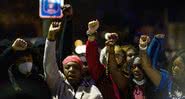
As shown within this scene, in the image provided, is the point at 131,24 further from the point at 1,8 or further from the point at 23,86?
the point at 23,86

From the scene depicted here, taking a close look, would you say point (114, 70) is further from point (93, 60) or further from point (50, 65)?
point (50, 65)

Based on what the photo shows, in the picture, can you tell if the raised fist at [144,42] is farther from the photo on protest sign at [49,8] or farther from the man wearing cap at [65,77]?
the photo on protest sign at [49,8]

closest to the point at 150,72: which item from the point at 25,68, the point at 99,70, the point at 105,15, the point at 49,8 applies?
the point at 99,70

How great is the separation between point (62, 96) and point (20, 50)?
0.55 meters

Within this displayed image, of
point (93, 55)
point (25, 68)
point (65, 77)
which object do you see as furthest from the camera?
point (93, 55)

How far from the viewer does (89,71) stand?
5730 millimetres

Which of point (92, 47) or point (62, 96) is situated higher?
point (92, 47)

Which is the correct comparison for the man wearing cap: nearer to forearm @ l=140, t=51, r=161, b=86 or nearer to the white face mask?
the white face mask


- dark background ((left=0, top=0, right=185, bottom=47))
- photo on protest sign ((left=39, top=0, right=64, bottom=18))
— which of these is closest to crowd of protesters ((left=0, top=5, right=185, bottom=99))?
photo on protest sign ((left=39, top=0, right=64, bottom=18))

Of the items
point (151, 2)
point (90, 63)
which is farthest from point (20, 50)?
point (151, 2)

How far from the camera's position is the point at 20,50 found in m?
5.42

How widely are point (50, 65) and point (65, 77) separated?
0.21m

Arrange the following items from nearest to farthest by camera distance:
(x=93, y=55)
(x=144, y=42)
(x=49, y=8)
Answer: (x=93, y=55)
(x=144, y=42)
(x=49, y=8)

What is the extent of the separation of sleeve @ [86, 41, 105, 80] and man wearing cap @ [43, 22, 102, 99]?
0.69 ft
